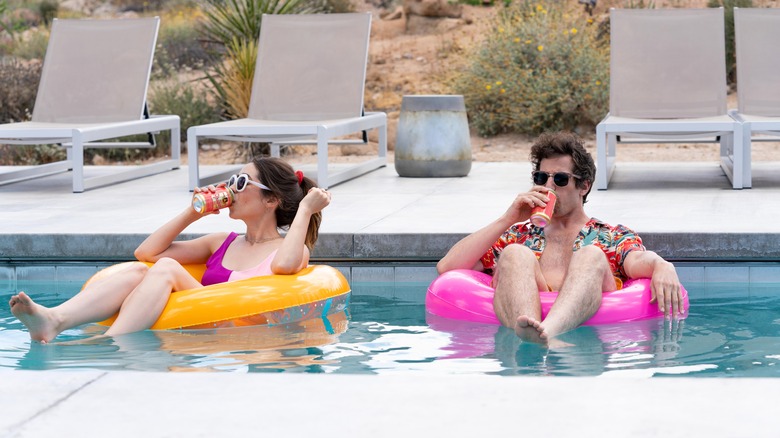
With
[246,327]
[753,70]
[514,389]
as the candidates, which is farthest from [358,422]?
[753,70]

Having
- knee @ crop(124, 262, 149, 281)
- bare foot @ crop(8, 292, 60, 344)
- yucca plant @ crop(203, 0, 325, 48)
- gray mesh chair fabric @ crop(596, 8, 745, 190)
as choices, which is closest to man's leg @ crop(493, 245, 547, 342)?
knee @ crop(124, 262, 149, 281)

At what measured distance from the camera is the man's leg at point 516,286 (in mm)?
4230

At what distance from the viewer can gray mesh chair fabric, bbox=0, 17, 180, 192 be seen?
9.35 metres

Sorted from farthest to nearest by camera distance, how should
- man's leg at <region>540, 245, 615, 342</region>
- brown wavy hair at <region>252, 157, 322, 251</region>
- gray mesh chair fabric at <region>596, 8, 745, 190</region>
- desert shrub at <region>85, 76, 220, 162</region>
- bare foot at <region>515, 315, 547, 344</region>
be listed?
desert shrub at <region>85, 76, 220, 162</region>
gray mesh chair fabric at <region>596, 8, 745, 190</region>
brown wavy hair at <region>252, 157, 322, 251</region>
man's leg at <region>540, 245, 615, 342</region>
bare foot at <region>515, 315, 547, 344</region>

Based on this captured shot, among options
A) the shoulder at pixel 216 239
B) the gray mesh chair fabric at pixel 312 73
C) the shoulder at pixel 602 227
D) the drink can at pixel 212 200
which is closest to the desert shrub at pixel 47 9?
the gray mesh chair fabric at pixel 312 73

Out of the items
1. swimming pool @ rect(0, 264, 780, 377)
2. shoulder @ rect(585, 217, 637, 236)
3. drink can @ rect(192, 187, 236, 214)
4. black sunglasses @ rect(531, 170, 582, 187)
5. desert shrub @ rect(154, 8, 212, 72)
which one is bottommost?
swimming pool @ rect(0, 264, 780, 377)

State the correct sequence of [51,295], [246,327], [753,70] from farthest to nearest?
[753,70] → [51,295] → [246,327]

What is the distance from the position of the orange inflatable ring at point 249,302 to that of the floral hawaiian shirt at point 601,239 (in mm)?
839

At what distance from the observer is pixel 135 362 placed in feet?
13.0

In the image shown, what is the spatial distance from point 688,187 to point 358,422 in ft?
19.2

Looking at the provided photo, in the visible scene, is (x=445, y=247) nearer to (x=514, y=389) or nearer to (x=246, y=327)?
(x=246, y=327)

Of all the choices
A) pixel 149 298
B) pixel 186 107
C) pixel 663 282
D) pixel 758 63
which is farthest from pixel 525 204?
pixel 186 107

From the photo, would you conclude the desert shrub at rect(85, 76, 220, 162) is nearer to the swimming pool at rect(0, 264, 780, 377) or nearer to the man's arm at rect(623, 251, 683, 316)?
the swimming pool at rect(0, 264, 780, 377)

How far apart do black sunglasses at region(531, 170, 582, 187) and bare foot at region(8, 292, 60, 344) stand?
75.8 inches
